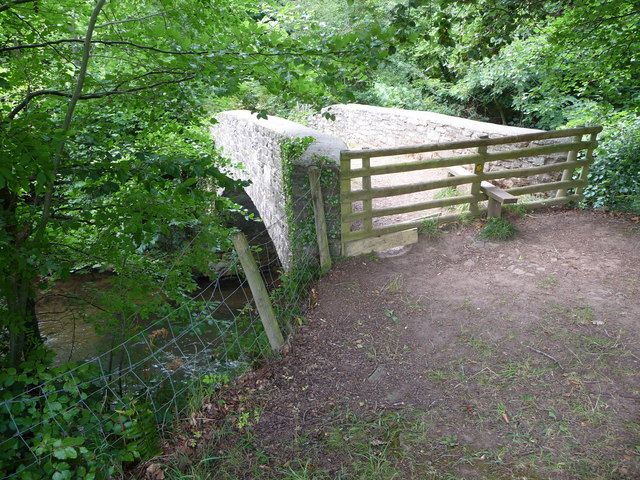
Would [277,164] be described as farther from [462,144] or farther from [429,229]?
[462,144]

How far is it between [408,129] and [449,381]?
7.42m

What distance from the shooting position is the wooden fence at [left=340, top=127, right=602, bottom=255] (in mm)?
5273

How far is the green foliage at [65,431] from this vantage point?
2.52 metres

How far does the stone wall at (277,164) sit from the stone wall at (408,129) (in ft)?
1.92

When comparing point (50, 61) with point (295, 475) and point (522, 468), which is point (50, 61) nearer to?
point (295, 475)

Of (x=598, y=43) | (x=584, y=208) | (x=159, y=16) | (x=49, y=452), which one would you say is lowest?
(x=584, y=208)

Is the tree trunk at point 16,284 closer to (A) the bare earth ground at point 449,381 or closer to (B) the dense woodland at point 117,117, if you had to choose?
(B) the dense woodland at point 117,117

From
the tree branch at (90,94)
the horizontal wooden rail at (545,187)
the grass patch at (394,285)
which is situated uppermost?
the tree branch at (90,94)

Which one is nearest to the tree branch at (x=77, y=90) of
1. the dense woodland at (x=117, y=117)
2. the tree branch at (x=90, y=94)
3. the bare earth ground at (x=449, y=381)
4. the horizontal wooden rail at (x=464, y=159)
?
the dense woodland at (x=117, y=117)

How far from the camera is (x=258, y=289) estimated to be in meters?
3.72

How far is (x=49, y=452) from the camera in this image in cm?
259

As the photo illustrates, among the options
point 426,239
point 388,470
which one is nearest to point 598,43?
point 426,239

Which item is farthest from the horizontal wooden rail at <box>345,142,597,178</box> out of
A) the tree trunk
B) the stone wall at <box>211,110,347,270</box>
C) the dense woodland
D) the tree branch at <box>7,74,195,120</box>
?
the tree trunk

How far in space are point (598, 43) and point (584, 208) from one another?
7.89ft
